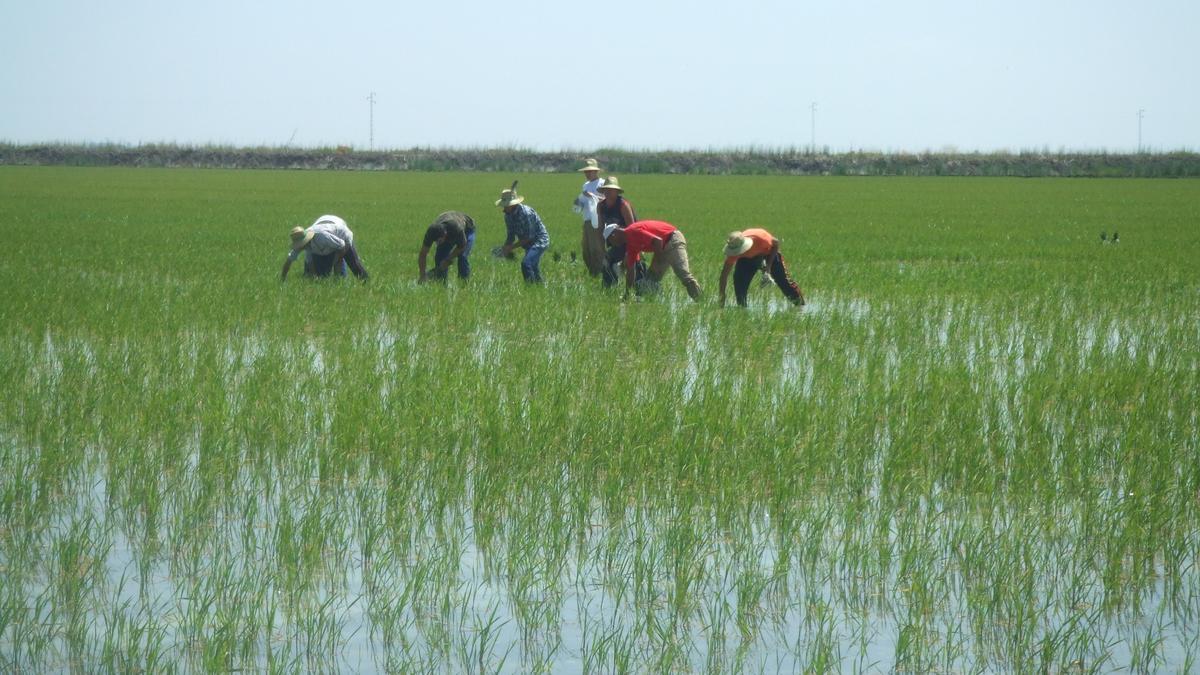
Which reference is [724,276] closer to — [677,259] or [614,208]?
[677,259]

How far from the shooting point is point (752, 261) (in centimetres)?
953

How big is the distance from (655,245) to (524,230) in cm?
166

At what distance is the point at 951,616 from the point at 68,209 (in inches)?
902

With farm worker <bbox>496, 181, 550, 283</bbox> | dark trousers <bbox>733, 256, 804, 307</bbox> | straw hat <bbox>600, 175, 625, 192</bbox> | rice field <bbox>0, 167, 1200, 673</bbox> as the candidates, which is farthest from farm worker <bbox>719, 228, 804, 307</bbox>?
farm worker <bbox>496, 181, 550, 283</bbox>

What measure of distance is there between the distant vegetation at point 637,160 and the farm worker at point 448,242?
4057 cm

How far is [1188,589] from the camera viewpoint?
382 centimetres


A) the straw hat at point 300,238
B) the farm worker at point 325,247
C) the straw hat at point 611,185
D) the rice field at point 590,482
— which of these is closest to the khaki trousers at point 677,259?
the rice field at point 590,482

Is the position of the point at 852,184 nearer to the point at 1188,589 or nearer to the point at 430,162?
the point at 430,162

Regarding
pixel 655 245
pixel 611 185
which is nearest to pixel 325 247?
pixel 611 185

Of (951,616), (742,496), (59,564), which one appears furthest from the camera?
(742,496)

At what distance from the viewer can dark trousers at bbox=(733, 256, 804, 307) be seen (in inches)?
376

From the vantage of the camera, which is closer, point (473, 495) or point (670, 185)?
point (473, 495)

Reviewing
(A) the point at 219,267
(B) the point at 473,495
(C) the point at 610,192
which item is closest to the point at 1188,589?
(B) the point at 473,495

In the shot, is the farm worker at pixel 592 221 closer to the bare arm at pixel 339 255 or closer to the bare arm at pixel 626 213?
the bare arm at pixel 626 213
